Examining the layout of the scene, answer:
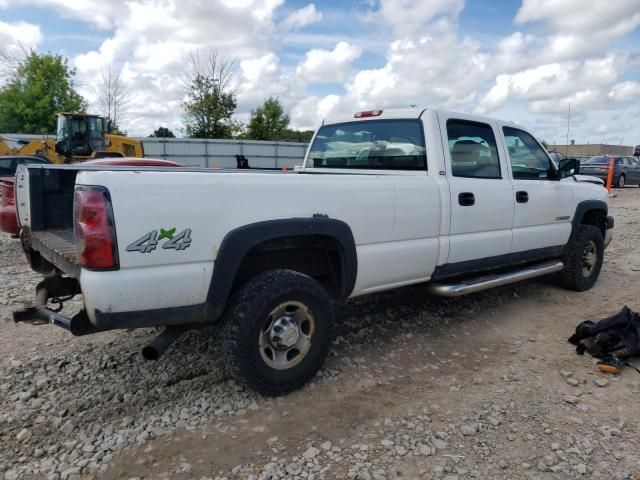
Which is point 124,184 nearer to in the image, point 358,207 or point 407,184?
point 358,207

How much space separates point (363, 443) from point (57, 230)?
9.00 feet

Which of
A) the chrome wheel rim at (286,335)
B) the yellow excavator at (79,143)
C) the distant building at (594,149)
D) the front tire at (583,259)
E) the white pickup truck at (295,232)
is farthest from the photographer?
the distant building at (594,149)

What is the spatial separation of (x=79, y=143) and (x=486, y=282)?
1648 cm

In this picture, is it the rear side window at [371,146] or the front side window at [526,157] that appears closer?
the rear side window at [371,146]

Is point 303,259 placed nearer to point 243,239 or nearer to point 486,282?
point 243,239

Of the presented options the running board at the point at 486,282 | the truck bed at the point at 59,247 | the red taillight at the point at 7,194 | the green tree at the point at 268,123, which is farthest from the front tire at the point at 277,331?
the green tree at the point at 268,123

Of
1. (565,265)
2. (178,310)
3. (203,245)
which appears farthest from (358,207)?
(565,265)

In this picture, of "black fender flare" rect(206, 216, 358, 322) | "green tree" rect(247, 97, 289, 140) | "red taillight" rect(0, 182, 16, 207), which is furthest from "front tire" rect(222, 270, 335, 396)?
"green tree" rect(247, 97, 289, 140)

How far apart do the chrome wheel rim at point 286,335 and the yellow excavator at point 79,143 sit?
14237 millimetres

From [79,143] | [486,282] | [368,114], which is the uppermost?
[79,143]

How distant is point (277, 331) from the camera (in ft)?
10.5

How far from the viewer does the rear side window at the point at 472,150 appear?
430 centimetres

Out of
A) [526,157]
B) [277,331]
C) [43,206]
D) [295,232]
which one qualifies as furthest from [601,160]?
[43,206]

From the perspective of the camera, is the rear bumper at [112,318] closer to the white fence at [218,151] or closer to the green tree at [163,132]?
the white fence at [218,151]
